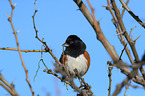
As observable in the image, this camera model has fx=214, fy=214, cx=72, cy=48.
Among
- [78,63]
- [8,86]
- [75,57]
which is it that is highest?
[75,57]

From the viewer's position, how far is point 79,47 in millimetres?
3967

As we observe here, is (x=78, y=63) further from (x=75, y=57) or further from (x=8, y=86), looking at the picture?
(x=8, y=86)

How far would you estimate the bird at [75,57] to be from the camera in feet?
11.8

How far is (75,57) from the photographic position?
3.73 m

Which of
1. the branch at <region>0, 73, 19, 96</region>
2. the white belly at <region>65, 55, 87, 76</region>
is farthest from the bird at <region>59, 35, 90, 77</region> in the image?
the branch at <region>0, 73, 19, 96</region>

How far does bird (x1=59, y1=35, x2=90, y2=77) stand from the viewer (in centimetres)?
361

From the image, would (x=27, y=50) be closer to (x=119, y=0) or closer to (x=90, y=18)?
(x=90, y=18)

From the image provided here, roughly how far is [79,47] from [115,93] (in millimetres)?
3173

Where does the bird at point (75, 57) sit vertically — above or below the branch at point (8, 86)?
above

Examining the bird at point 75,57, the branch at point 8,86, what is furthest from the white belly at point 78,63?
the branch at point 8,86

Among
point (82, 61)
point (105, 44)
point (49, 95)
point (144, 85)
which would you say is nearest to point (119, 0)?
point (144, 85)

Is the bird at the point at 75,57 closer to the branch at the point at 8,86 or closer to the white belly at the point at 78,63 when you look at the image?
the white belly at the point at 78,63

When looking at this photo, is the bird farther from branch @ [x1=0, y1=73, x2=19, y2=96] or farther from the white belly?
branch @ [x1=0, y1=73, x2=19, y2=96]

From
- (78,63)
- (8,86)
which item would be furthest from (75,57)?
(8,86)
